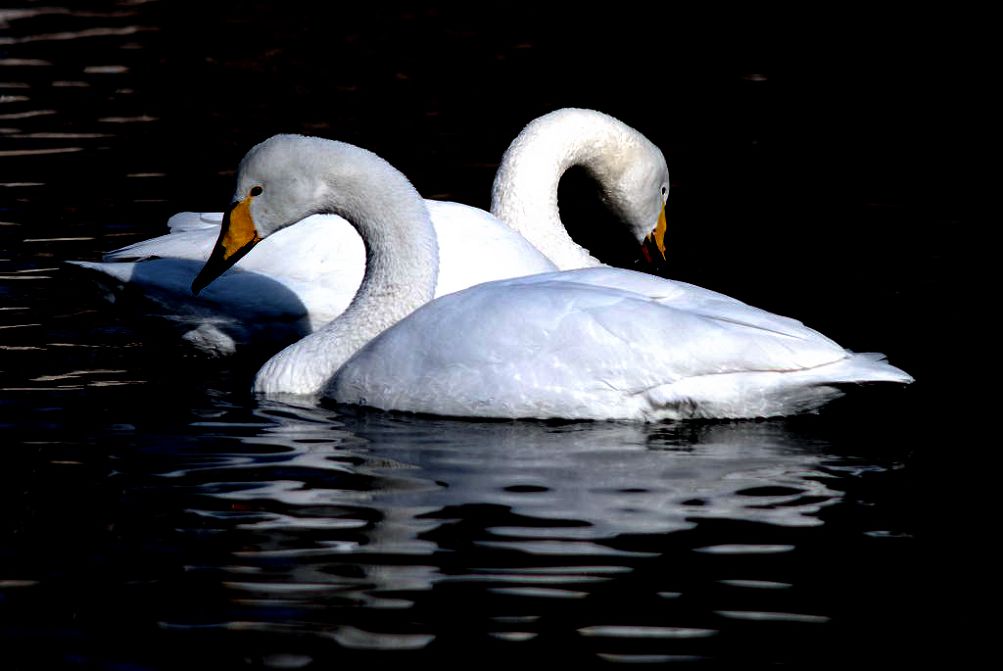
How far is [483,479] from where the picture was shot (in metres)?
6.35

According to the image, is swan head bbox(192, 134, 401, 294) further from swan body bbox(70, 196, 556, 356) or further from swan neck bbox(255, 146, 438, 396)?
swan body bbox(70, 196, 556, 356)

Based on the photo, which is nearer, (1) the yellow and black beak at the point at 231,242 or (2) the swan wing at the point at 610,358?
(2) the swan wing at the point at 610,358

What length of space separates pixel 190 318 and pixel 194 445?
189cm

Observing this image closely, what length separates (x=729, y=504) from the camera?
6012mm

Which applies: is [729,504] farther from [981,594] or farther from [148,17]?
[148,17]

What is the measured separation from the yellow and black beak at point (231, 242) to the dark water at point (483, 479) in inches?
19.4

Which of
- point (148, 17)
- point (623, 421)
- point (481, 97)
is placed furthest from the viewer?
point (148, 17)

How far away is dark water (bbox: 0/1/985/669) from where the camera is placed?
16.2ft

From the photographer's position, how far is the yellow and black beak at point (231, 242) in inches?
310

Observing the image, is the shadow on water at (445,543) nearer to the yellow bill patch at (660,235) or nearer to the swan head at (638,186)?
the swan head at (638,186)

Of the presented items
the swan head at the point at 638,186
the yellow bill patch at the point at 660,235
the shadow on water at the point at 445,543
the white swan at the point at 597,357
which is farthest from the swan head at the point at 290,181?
the yellow bill patch at the point at 660,235

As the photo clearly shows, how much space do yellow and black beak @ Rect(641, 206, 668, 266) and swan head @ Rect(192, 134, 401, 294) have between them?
2904 millimetres

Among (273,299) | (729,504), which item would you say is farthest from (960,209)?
(729,504)

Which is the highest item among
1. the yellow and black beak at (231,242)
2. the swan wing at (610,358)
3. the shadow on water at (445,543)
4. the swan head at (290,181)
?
the swan head at (290,181)
